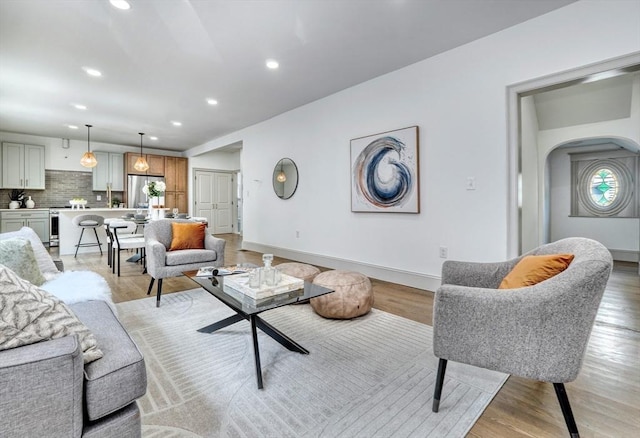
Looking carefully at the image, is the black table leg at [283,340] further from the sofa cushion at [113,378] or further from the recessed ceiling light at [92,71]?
the recessed ceiling light at [92,71]

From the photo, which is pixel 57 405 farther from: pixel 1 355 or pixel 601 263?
pixel 601 263

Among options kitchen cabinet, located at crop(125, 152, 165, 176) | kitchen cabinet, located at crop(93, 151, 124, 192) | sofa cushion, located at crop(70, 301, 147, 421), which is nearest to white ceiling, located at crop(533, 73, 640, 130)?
sofa cushion, located at crop(70, 301, 147, 421)

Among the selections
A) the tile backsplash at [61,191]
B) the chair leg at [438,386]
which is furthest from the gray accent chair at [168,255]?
the tile backsplash at [61,191]

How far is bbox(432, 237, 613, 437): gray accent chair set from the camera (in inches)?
46.0

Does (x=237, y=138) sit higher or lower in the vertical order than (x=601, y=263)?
higher

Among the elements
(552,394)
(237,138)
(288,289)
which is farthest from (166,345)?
(237,138)

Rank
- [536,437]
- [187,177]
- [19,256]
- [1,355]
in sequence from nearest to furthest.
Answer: [1,355]
[536,437]
[19,256]
[187,177]

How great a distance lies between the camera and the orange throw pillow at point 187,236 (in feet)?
11.1

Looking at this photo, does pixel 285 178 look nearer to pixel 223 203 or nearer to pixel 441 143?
pixel 441 143

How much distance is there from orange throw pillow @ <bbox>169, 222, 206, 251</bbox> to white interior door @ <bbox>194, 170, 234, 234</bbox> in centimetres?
580

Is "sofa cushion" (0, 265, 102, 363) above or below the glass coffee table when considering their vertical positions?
above

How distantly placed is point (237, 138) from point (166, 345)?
5.35 metres

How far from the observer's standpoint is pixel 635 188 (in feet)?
18.5

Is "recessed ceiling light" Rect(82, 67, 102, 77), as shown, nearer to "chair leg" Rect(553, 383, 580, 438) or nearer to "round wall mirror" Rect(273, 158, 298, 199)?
"round wall mirror" Rect(273, 158, 298, 199)
